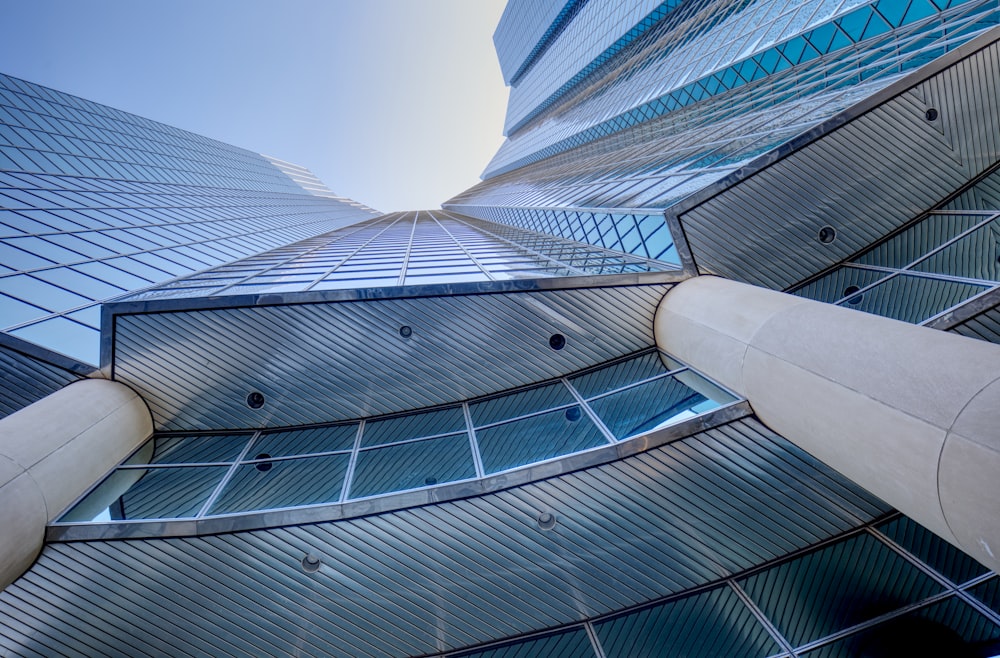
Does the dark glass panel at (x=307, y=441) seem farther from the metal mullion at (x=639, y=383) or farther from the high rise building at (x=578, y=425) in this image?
the metal mullion at (x=639, y=383)

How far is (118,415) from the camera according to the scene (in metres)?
10.1

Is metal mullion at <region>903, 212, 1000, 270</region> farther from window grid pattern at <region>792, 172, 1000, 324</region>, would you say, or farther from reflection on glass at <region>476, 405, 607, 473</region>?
reflection on glass at <region>476, 405, 607, 473</region>

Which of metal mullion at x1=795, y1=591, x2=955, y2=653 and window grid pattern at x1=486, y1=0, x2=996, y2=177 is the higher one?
window grid pattern at x1=486, y1=0, x2=996, y2=177

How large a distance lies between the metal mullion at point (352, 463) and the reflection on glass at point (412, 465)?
0.08 metres

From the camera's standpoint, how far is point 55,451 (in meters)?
8.27

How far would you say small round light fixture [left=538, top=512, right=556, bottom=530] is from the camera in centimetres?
865

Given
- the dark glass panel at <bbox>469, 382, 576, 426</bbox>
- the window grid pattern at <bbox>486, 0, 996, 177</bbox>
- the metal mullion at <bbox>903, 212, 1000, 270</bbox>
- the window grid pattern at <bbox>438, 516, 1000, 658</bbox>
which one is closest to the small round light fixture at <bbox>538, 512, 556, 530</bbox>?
the window grid pattern at <bbox>438, 516, 1000, 658</bbox>

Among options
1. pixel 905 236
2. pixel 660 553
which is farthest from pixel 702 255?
pixel 660 553

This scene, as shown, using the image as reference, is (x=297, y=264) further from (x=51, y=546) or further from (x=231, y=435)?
(x=51, y=546)

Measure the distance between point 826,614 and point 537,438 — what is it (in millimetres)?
5500

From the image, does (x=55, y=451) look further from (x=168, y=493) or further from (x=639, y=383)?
(x=639, y=383)

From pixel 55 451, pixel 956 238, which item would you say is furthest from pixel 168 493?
pixel 956 238

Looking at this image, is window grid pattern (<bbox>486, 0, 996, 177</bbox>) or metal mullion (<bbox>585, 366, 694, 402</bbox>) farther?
window grid pattern (<bbox>486, 0, 996, 177</bbox>)

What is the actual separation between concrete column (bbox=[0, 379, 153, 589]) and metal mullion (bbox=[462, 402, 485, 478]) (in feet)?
21.1
